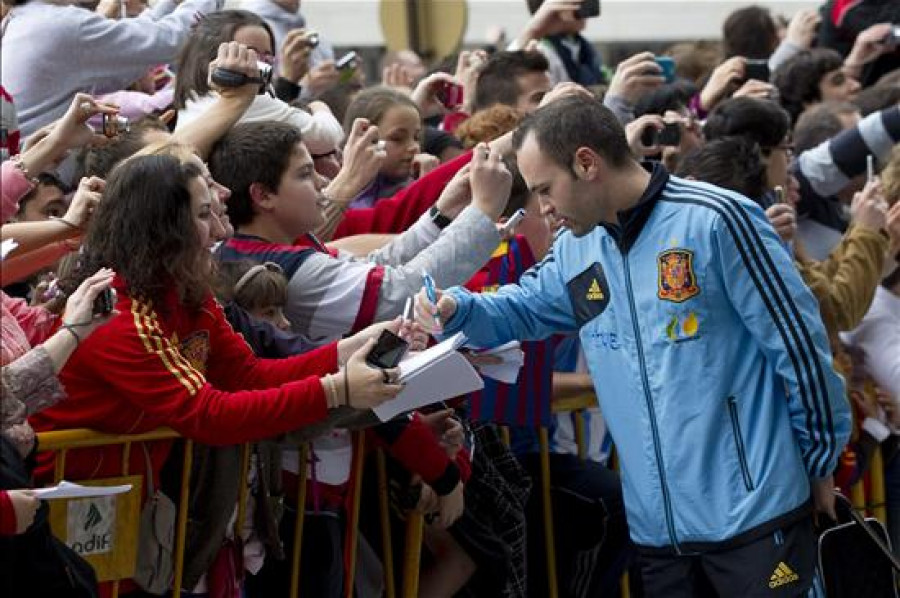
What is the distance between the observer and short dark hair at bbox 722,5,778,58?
37.9 feet

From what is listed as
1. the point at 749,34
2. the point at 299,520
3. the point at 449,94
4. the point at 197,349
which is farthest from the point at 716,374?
the point at 749,34

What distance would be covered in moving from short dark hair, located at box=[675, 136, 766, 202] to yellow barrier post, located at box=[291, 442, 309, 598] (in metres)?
2.16

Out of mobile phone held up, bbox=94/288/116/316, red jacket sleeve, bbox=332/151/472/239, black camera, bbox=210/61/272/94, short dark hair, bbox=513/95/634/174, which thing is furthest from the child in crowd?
mobile phone held up, bbox=94/288/116/316

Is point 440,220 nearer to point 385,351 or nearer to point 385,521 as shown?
point 385,521

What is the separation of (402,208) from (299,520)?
1.65m

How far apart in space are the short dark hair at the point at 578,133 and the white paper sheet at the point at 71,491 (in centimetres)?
177

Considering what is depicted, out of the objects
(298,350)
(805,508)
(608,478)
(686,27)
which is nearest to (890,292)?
(608,478)

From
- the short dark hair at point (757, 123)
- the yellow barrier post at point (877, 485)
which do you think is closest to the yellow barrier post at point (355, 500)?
the short dark hair at point (757, 123)

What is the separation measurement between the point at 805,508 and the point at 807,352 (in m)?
0.50

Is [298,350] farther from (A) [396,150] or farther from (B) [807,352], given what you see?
(A) [396,150]

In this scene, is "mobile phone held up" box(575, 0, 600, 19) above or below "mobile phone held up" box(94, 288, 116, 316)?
below

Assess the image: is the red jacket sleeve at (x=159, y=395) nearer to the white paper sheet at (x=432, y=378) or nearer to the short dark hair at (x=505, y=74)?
the white paper sheet at (x=432, y=378)

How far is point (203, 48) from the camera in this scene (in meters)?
6.94

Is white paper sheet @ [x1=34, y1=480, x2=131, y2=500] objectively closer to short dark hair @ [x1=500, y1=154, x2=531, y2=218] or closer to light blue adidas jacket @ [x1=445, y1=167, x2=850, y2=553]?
light blue adidas jacket @ [x1=445, y1=167, x2=850, y2=553]
